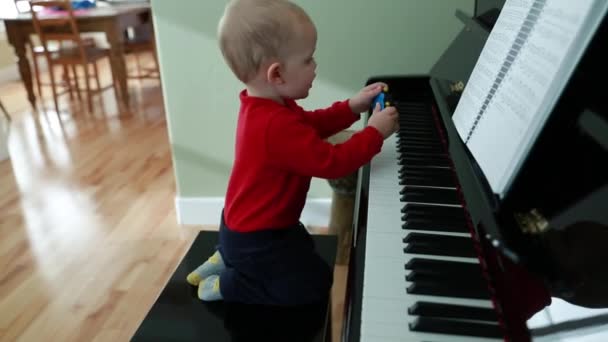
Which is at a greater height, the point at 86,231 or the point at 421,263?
the point at 421,263

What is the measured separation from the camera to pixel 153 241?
2.27 m

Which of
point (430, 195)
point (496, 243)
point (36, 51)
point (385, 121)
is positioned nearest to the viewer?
point (496, 243)

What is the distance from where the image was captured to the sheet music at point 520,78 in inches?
24.1

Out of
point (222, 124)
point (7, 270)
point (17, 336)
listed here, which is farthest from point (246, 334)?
point (7, 270)

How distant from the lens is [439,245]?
806 millimetres

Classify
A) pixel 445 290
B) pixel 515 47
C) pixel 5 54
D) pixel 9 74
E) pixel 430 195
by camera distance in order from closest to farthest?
pixel 445 290 → pixel 515 47 → pixel 430 195 → pixel 5 54 → pixel 9 74

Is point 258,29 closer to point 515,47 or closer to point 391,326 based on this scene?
point 515,47

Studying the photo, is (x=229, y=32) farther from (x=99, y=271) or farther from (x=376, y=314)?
(x=99, y=271)

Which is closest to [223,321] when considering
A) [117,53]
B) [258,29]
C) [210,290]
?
[210,290]

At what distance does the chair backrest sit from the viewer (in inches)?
157

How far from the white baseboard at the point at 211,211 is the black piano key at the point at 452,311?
1.59 metres

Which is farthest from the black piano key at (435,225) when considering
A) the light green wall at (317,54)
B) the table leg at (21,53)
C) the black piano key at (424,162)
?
the table leg at (21,53)

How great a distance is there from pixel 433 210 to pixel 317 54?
1233mm

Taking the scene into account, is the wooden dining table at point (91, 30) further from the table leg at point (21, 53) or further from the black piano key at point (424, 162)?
the black piano key at point (424, 162)
